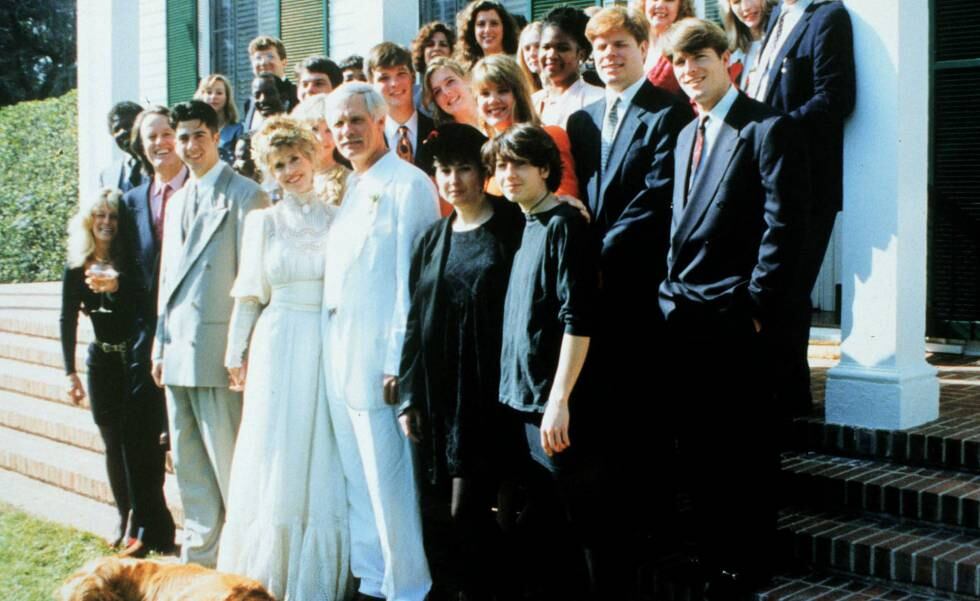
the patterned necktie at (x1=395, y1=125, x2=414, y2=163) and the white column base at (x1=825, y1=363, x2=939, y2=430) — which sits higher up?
the patterned necktie at (x1=395, y1=125, x2=414, y2=163)

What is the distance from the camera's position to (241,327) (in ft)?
16.1

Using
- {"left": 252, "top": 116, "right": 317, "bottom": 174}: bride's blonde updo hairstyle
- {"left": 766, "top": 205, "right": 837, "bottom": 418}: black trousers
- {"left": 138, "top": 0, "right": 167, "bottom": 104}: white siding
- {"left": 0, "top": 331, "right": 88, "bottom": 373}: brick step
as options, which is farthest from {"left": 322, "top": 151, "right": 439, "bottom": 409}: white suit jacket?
{"left": 138, "top": 0, "right": 167, "bottom": 104}: white siding

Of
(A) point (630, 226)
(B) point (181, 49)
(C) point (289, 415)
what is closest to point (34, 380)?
(B) point (181, 49)

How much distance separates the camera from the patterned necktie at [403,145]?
5816 mm

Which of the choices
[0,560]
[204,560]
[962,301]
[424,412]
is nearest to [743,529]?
[424,412]

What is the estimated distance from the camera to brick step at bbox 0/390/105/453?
25.2 ft

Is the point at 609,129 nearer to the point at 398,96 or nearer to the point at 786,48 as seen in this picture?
the point at 786,48

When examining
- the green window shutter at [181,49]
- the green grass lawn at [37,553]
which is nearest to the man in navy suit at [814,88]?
the green grass lawn at [37,553]

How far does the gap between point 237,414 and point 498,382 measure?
1.52 meters

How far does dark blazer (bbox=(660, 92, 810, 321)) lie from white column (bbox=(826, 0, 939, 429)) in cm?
115

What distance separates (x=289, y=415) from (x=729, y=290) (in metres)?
1.96

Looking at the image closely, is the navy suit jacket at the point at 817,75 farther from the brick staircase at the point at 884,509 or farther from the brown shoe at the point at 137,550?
the brown shoe at the point at 137,550

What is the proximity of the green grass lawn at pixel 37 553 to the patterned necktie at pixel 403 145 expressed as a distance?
264 centimetres

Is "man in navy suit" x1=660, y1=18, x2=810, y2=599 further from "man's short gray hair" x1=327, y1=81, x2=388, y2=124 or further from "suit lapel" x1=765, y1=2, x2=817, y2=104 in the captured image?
"man's short gray hair" x1=327, y1=81, x2=388, y2=124
